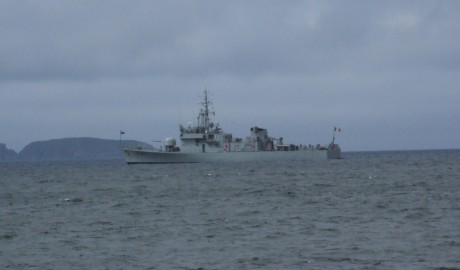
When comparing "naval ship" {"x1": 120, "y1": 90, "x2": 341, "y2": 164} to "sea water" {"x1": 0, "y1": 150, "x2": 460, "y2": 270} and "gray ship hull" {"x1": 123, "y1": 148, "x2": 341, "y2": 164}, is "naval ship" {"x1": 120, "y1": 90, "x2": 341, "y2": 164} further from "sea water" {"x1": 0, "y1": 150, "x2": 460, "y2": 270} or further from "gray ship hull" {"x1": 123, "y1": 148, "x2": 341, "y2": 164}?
"sea water" {"x1": 0, "y1": 150, "x2": 460, "y2": 270}

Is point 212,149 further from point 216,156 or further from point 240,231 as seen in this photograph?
point 240,231

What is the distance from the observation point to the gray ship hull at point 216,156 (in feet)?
405

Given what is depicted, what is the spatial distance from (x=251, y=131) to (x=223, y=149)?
7.84m

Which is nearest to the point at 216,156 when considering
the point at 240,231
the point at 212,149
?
the point at 212,149

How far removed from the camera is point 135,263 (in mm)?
24406

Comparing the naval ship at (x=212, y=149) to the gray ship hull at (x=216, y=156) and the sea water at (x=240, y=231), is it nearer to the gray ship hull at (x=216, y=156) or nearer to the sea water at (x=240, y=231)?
the gray ship hull at (x=216, y=156)

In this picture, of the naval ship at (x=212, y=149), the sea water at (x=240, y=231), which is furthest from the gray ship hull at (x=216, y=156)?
the sea water at (x=240, y=231)

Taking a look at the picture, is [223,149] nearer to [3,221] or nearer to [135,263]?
[3,221]

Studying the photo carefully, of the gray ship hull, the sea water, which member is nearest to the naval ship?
the gray ship hull

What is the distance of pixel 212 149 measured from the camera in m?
124

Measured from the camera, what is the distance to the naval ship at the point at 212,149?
123 metres

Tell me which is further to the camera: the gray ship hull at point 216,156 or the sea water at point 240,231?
the gray ship hull at point 216,156

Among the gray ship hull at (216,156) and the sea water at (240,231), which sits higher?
the gray ship hull at (216,156)

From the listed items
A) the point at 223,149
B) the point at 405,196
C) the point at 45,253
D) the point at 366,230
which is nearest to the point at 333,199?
the point at 405,196
